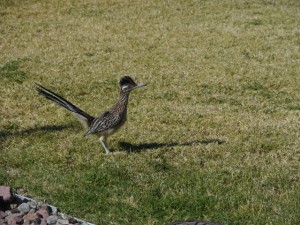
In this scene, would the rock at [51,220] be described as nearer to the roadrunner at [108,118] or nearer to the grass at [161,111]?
the grass at [161,111]

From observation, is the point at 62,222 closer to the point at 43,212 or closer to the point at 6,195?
the point at 43,212

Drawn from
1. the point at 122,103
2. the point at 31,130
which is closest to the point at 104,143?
the point at 122,103

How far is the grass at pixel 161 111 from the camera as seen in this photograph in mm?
7488

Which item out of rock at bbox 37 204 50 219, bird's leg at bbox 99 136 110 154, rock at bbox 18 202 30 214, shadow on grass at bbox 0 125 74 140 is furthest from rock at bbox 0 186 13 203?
shadow on grass at bbox 0 125 74 140

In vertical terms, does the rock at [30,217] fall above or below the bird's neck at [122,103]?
below

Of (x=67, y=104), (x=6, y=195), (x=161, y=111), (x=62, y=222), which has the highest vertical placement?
(x=67, y=104)

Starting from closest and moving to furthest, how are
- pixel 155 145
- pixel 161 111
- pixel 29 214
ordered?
pixel 29 214, pixel 155 145, pixel 161 111

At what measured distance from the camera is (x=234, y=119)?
35.5 feet

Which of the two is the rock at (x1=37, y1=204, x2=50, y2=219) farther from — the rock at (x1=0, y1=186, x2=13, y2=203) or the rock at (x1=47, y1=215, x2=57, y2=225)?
the rock at (x1=0, y1=186, x2=13, y2=203)

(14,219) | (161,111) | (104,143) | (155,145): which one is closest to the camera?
(14,219)

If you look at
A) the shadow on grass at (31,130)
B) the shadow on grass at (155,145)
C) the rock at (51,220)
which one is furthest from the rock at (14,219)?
the shadow on grass at (31,130)

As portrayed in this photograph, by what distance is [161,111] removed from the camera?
11258 millimetres

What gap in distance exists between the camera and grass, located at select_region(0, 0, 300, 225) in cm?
749

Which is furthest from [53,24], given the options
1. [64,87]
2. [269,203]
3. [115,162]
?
[269,203]
